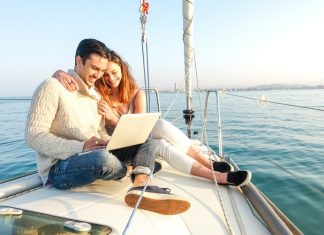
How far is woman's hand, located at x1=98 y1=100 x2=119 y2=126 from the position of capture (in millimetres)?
2406

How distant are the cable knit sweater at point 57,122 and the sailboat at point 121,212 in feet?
0.83

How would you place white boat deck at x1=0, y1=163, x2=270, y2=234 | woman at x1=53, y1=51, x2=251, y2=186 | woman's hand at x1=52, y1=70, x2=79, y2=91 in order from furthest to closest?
woman at x1=53, y1=51, x2=251, y2=186 < woman's hand at x1=52, y1=70, x2=79, y2=91 < white boat deck at x1=0, y1=163, x2=270, y2=234

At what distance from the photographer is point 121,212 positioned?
165 centimetres

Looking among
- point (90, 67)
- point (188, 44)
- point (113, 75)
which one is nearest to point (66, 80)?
point (90, 67)

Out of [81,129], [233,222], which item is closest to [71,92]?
[81,129]

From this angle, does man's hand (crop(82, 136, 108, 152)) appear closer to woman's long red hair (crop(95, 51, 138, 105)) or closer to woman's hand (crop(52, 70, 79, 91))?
woman's hand (crop(52, 70, 79, 91))

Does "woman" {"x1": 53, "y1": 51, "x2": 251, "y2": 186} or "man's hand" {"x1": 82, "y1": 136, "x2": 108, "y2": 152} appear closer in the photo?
"man's hand" {"x1": 82, "y1": 136, "x2": 108, "y2": 152}

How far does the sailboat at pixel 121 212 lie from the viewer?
1460 mm

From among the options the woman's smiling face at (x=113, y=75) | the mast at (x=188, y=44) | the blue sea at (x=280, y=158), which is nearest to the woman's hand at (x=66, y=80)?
the woman's smiling face at (x=113, y=75)

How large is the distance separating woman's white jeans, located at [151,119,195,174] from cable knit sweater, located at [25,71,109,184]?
0.54 meters

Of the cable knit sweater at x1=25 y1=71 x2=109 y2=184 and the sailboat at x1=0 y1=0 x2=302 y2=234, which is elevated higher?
the cable knit sweater at x1=25 y1=71 x2=109 y2=184

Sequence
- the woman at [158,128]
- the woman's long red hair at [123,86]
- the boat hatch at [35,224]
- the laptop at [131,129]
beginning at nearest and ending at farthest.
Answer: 1. the boat hatch at [35,224]
2. the laptop at [131,129]
3. the woman at [158,128]
4. the woman's long red hair at [123,86]

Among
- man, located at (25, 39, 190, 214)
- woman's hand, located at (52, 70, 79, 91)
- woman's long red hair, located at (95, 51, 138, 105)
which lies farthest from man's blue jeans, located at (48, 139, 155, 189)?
woman's long red hair, located at (95, 51, 138, 105)

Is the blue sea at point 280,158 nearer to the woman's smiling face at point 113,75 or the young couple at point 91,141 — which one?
the young couple at point 91,141
